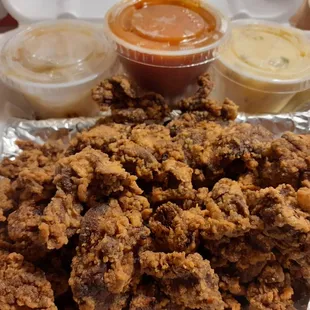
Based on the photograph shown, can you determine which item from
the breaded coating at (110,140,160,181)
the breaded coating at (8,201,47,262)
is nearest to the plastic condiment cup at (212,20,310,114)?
the breaded coating at (110,140,160,181)

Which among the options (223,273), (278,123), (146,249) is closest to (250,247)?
(223,273)

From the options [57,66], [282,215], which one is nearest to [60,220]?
[282,215]

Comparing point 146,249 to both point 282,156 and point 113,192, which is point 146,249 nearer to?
point 113,192

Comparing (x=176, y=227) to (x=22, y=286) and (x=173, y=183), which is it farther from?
(x=22, y=286)

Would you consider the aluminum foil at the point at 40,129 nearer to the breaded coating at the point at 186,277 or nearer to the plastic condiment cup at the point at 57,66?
the plastic condiment cup at the point at 57,66

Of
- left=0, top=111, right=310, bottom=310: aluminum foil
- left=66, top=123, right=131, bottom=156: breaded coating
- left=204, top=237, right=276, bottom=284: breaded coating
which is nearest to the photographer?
left=204, top=237, right=276, bottom=284: breaded coating

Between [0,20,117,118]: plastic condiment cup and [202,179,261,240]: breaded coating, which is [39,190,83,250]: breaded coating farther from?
[0,20,117,118]: plastic condiment cup

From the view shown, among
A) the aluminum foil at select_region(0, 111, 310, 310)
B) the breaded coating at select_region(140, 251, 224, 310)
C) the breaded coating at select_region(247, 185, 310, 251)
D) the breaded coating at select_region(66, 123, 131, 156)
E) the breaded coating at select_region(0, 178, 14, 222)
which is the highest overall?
the breaded coating at select_region(247, 185, 310, 251)

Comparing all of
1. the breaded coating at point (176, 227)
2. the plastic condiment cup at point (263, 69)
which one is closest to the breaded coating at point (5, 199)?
the breaded coating at point (176, 227)
